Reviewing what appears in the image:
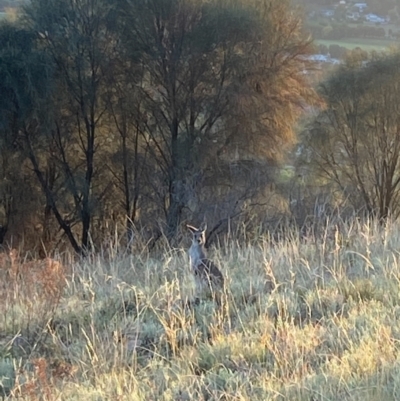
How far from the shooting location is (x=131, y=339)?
3430 mm

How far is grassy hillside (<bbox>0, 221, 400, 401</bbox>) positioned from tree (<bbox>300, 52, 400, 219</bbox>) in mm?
15049

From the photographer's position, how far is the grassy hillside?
2609 mm

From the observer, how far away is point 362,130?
1955 cm

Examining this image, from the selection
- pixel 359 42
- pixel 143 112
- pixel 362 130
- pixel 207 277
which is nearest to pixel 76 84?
pixel 143 112

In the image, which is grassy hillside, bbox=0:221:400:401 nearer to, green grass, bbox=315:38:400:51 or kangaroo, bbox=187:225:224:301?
kangaroo, bbox=187:225:224:301

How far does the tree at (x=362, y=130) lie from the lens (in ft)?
62.4

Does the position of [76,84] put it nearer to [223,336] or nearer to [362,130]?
[362,130]

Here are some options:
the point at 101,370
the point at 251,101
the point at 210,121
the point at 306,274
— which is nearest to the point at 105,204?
the point at 210,121

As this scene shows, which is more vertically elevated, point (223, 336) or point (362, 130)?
point (223, 336)

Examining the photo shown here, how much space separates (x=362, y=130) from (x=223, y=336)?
17.3 metres

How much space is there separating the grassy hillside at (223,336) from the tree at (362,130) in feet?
49.4

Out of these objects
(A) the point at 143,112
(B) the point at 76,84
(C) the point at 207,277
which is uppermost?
(C) the point at 207,277

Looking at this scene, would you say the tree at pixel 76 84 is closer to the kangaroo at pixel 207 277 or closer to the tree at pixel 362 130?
the tree at pixel 362 130

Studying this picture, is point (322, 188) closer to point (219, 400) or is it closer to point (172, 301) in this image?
point (172, 301)
